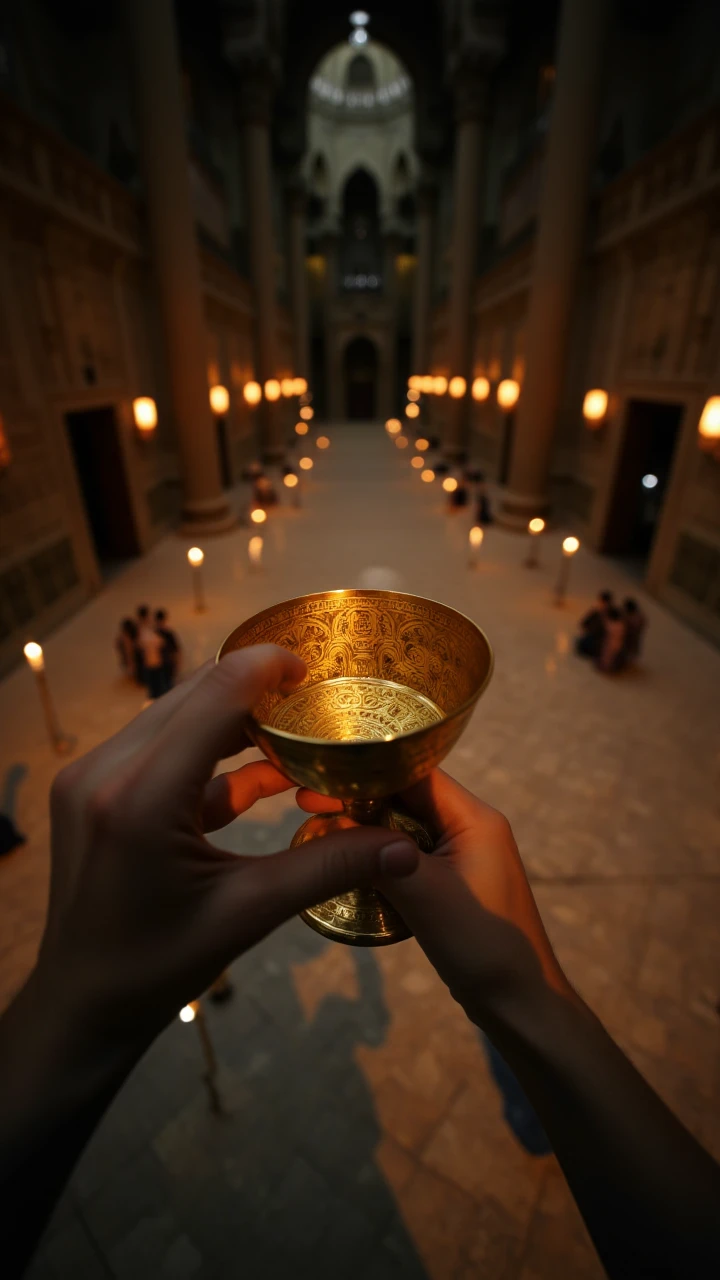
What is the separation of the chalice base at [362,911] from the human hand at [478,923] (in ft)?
0.95

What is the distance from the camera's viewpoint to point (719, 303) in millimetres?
6289

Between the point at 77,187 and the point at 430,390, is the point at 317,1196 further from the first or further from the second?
the point at 430,390

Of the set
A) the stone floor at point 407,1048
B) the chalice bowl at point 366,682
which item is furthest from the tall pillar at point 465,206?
the chalice bowl at point 366,682

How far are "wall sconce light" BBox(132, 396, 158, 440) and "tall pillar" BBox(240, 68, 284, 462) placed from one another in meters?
8.33

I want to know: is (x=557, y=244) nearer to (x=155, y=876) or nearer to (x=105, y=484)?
(x=105, y=484)

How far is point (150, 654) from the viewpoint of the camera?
5.07 meters

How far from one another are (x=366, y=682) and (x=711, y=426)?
621 cm

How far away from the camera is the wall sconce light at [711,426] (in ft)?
19.7

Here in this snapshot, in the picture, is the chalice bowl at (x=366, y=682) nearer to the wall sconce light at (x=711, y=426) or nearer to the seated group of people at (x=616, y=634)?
the seated group of people at (x=616, y=634)

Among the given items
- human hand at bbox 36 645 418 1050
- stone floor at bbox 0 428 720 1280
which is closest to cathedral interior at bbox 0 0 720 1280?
stone floor at bbox 0 428 720 1280

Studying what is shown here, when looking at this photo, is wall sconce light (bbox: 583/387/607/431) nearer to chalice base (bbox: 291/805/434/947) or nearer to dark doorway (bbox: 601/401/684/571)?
dark doorway (bbox: 601/401/684/571)

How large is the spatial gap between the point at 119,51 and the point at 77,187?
450cm

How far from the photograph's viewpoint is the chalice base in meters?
1.60

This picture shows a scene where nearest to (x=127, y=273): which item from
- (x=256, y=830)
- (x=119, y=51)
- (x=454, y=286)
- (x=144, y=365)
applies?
(x=144, y=365)
